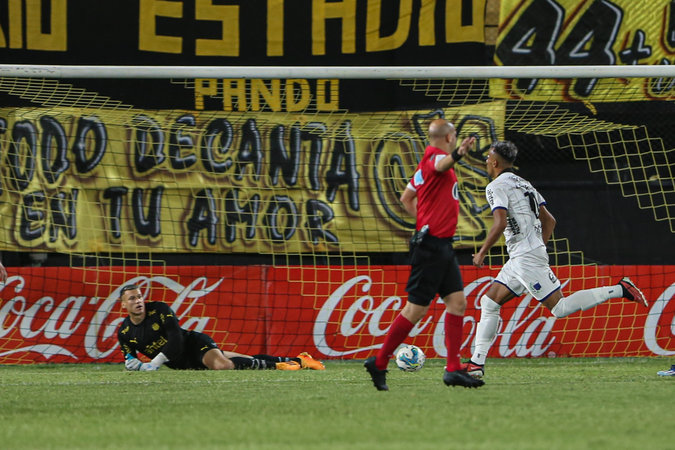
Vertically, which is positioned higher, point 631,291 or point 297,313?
point 631,291

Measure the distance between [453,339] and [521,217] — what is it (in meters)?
1.64

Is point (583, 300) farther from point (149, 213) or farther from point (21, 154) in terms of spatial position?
point (21, 154)

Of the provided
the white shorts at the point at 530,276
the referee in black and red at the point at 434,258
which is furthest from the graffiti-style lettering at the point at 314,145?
the referee in black and red at the point at 434,258

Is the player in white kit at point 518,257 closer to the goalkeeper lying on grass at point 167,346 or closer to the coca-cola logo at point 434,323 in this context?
the goalkeeper lying on grass at point 167,346

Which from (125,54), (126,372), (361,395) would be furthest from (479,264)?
(125,54)

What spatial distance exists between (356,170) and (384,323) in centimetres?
211

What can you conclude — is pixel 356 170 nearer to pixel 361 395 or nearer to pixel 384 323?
pixel 384 323

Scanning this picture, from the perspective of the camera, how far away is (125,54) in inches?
508

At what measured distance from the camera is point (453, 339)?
6910 mm

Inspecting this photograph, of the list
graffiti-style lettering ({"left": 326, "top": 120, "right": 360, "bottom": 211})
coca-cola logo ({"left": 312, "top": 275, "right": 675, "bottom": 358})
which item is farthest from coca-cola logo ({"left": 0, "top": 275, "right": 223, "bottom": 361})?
graffiti-style lettering ({"left": 326, "top": 120, "right": 360, "bottom": 211})

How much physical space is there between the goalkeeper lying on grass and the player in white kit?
267 cm

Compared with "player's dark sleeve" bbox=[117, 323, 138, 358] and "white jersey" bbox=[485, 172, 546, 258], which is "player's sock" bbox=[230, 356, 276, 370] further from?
"white jersey" bbox=[485, 172, 546, 258]

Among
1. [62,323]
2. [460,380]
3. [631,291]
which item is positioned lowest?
[62,323]

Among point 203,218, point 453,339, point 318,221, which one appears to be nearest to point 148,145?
point 203,218
